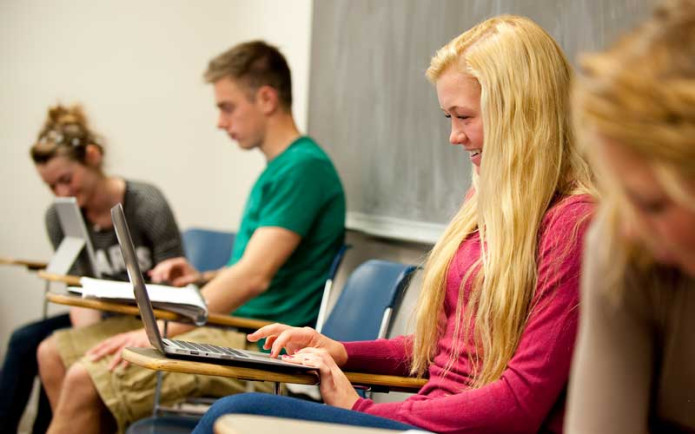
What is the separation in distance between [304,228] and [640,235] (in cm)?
204

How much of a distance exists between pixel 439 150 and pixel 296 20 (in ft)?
4.72

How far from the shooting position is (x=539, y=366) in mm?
1521

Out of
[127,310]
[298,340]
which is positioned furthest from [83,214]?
[298,340]

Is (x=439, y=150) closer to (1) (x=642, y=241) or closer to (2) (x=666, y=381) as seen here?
(2) (x=666, y=381)

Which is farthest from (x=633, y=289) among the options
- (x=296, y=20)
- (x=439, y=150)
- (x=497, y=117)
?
(x=296, y=20)

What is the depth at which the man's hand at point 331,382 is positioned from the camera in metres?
1.70

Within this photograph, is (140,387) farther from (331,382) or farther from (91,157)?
(91,157)

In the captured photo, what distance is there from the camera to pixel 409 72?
2.94 m

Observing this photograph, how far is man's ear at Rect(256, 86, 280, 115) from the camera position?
10.4 feet

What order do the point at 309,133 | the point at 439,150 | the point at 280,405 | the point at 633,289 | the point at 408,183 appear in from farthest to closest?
the point at 309,133
the point at 408,183
the point at 439,150
the point at 280,405
the point at 633,289

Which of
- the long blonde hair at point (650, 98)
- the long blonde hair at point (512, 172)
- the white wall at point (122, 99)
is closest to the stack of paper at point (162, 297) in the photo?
the long blonde hair at point (512, 172)

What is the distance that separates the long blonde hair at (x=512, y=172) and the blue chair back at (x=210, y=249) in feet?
6.72

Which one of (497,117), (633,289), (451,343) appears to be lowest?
(451,343)

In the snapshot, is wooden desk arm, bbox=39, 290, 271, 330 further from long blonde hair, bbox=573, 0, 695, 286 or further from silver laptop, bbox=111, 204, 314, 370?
long blonde hair, bbox=573, 0, 695, 286
